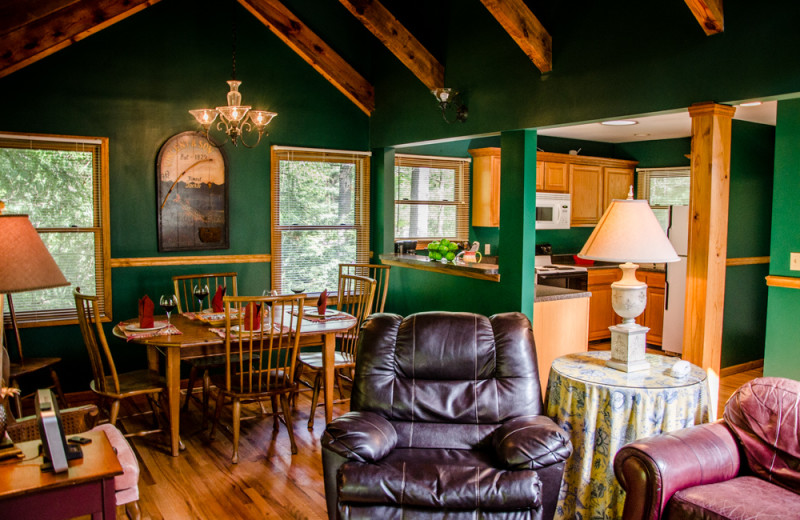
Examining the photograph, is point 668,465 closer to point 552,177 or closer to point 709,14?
point 709,14

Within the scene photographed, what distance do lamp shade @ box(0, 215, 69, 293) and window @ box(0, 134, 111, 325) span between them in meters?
2.86

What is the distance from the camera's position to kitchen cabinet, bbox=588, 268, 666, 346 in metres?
6.75

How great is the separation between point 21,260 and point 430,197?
4863 mm

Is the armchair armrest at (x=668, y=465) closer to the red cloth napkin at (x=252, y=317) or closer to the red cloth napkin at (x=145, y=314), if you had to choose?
the red cloth napkin at (x=252, y=317)

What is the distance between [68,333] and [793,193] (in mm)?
5573

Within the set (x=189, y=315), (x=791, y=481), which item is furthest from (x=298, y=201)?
(x=791, y=481)

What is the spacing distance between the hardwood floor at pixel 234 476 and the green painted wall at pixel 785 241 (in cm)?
346

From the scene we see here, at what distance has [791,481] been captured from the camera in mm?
2330

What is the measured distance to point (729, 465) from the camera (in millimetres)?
2457

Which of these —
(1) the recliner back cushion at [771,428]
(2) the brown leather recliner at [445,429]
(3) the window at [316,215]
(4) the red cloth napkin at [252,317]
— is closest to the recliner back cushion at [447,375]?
(2) the brown leather recliner at [445,429]

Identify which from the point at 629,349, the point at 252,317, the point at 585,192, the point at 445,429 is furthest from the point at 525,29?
the point at 585,192

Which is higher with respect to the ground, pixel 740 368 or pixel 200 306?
pixel 200 306

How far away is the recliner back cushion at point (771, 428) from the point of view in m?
2.35

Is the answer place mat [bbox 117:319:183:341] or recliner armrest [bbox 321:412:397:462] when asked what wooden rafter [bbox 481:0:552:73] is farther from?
place mat [bbox 117:319:183:341]
